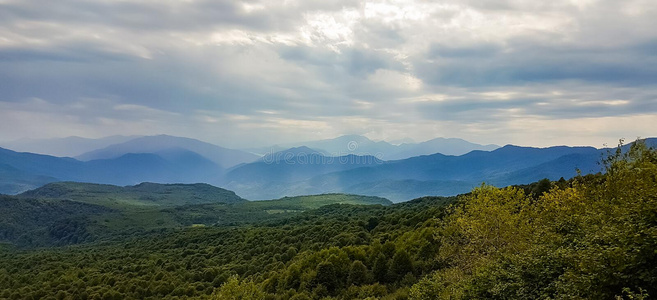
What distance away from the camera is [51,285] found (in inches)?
2362

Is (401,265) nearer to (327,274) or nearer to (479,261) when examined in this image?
(327,274)

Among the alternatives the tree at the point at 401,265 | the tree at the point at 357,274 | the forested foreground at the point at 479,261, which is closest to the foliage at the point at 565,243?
the forested foreground at the point at 479,261

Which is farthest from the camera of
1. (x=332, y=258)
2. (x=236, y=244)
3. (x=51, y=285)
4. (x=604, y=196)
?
(x=236, y=244)

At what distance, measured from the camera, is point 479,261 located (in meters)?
27.1

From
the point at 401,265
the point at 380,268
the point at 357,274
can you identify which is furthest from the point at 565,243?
the point at 357,274

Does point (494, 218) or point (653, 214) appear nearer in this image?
point (653, 214)

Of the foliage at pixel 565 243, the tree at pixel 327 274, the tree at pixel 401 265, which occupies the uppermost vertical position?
the foliage at pixel 565 243

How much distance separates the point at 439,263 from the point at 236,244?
2636 inches

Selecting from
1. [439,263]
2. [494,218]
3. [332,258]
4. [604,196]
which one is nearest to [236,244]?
[332,258]

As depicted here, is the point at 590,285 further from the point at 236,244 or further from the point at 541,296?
the point at 236,244

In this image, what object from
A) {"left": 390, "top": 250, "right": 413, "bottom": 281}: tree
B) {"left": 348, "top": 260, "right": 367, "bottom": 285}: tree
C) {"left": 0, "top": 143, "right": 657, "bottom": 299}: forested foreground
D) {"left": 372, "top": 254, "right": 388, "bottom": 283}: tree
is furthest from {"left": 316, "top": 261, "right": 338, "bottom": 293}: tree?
{"left": 390, "top": 250, "right": 413, "bottom": 281}: tree

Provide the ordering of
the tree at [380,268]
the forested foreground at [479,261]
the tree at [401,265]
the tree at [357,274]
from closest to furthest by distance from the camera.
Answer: the forested foreground at [479,261] < the tree at [401,265] < the tree at [380,268] < the tree at [357,274]

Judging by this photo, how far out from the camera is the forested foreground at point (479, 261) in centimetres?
1474

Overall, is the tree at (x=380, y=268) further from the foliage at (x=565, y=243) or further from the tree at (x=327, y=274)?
the foliage at (x=565, y=243)
